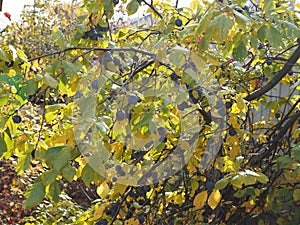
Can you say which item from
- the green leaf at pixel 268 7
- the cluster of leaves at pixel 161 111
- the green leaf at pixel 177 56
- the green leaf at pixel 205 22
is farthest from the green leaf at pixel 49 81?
the green leaf at pixel 268 7

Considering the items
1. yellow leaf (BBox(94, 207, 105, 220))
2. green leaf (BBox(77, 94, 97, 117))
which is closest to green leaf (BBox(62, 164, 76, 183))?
green leaf (BBox(77, 94, 97, 117))

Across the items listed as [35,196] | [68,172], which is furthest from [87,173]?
[35,196]

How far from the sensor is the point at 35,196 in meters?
1.63

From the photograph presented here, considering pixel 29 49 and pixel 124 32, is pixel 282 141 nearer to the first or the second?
pixel 124 32

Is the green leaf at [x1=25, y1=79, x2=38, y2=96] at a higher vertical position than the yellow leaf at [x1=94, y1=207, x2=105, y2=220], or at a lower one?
higher

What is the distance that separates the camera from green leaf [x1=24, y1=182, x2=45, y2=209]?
1612 millimetres

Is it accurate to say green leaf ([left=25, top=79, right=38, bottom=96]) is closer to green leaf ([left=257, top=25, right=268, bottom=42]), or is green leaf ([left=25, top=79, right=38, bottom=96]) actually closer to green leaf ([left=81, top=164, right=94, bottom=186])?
green leaf ([left=81, top=164, right=94, bottom=186])

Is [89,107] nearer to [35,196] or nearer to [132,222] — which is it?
[35,196]

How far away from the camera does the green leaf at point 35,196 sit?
5.29 feet

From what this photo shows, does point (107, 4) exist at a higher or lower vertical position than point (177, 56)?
higher

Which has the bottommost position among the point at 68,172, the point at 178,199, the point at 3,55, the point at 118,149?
the point at 178,199

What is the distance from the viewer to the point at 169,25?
2307mm

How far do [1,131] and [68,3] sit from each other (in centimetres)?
678

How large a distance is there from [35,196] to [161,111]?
494mm
